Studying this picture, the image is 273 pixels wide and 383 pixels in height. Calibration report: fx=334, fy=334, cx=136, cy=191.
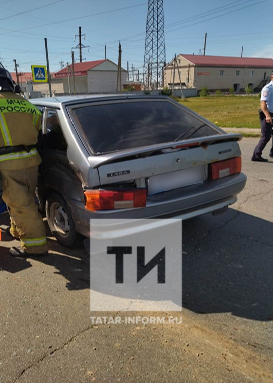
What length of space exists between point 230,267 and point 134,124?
172cm

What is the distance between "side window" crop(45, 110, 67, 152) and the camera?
3.38 m

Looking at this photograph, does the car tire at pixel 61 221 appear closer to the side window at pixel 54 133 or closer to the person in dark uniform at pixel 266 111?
the side window at pixel 54 133

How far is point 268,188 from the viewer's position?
563cm

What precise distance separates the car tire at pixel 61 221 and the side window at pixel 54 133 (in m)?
0.52

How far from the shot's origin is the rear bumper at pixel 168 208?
9.50ft

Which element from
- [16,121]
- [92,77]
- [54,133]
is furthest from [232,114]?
[92,77]

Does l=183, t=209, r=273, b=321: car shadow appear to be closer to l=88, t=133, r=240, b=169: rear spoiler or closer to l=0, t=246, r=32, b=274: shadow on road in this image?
l=88, t=133, r=240, b=169: rear spoiler

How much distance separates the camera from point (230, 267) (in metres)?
3.25

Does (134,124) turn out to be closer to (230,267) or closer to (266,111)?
(230,267)

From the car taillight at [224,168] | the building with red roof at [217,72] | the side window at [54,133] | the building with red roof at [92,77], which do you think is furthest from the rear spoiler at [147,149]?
the building with red roof at [217,72]

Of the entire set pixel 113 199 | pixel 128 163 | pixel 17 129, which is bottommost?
pixel 113 199

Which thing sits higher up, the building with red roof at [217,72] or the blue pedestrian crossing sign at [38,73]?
the building with red roof at [217,72]

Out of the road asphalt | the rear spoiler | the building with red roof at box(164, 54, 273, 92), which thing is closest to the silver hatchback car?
the rear spoiler

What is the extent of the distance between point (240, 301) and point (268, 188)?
3.33 meters
